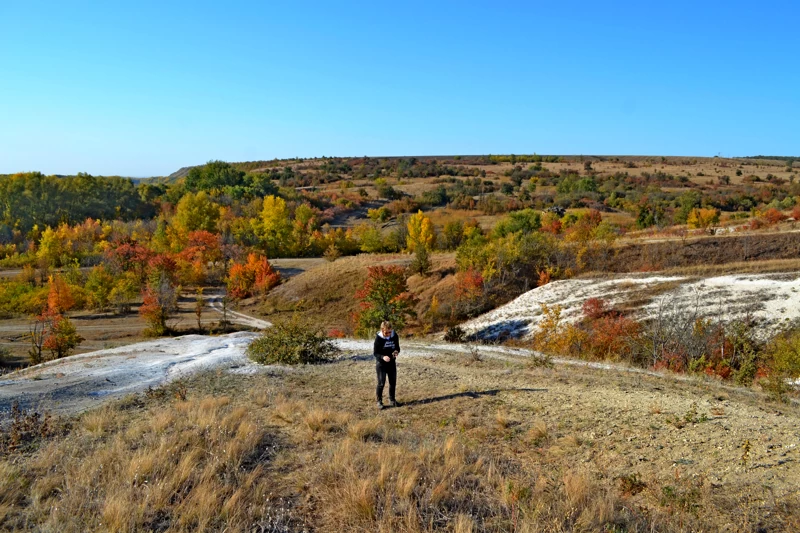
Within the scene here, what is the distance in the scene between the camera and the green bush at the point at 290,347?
569 inches

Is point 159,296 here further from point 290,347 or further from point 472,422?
point 472,422

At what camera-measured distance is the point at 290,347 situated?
14625 millimetres

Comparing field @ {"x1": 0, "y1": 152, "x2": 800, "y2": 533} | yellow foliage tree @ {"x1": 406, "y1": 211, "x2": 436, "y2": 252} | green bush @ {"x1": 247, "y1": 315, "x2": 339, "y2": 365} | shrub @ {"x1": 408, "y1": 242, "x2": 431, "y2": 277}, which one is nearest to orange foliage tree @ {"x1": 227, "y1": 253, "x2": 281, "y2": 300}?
field @ {"x1": 0, "y1": 152, "x2": 800, "y2": 533}

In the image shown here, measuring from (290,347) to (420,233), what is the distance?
152 feet

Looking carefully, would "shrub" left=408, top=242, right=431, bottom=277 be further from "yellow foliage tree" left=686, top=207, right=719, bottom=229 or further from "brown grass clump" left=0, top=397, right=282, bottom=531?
"brown grass clump" left=0, top=397, right=282, bottom=531

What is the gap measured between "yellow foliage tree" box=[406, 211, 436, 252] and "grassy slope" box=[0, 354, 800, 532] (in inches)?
1912

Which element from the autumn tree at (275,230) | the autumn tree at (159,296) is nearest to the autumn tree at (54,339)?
the autumn tree at (159,296)

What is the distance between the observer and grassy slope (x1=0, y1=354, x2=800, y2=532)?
4.97m

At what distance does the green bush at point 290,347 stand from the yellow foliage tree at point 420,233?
42.7 meters

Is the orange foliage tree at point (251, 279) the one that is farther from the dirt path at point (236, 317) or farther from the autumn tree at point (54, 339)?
the autumn tree at point (54, 339)

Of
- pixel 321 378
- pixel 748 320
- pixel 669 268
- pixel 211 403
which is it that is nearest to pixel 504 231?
pixel 669 268

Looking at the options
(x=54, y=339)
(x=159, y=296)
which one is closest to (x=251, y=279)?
(x=159, y=296)

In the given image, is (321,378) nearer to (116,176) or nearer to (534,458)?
(534,458)

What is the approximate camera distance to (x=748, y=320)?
24.8m
